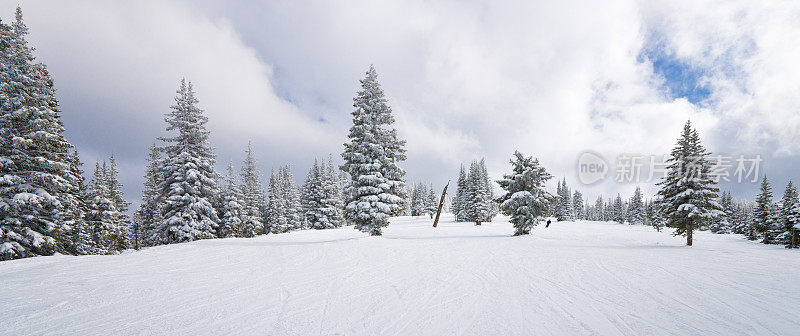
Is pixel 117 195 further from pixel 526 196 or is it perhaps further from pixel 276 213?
pixel 526 196

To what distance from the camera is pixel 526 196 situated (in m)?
22.5

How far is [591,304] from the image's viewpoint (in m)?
5.91

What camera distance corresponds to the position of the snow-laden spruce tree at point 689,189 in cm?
1820

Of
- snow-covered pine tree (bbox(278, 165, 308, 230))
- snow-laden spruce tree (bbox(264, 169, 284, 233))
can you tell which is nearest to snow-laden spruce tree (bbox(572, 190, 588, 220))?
snow-covered pine tree (bbox(278, 165, 308, 230))

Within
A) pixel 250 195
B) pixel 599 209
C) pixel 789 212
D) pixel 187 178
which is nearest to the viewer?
pixel 187 178

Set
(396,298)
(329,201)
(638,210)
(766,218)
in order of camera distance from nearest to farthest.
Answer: (396,298) < (766,218) < (329,201) < (638,210)

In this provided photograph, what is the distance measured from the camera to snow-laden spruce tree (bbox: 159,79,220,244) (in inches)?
826

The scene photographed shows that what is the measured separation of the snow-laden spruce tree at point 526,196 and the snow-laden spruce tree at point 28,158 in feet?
92.0

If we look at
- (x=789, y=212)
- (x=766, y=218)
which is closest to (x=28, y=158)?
(x=789, y=212)

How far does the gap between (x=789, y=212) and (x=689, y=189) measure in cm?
1761

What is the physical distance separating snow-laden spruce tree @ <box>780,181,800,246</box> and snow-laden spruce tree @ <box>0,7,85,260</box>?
167 ft

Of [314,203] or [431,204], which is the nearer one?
[314,203]

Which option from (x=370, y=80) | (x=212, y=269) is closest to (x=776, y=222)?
(x=370, y=80)

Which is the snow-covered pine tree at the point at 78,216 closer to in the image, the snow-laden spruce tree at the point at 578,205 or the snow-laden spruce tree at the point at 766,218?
the snow-laden spruce tree at the point at 766,218
